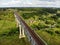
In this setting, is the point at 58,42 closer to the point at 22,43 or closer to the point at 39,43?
the point at 22,43

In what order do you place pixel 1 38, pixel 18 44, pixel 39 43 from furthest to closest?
pixel 1 38 < pixel 18 44 < pixel 39 43

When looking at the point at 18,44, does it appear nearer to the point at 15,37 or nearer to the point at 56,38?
the point at 15,37

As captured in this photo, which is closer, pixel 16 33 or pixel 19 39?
pixel 19 39

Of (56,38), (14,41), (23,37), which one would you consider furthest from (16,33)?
(56,38)

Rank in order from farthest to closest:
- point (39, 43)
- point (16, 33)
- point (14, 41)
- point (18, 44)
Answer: point (16, 33) < point (14, 41) < point (18, 44) < point (39, 43)

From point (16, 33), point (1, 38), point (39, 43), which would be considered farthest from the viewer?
point (16, 33)

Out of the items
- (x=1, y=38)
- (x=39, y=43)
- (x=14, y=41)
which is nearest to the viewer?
(x=39, y=43)

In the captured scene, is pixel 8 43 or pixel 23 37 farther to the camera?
pixel 23 37

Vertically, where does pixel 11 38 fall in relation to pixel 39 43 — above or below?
below

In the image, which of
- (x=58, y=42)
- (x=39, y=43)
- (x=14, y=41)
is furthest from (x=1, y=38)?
(x=39, y=43)
